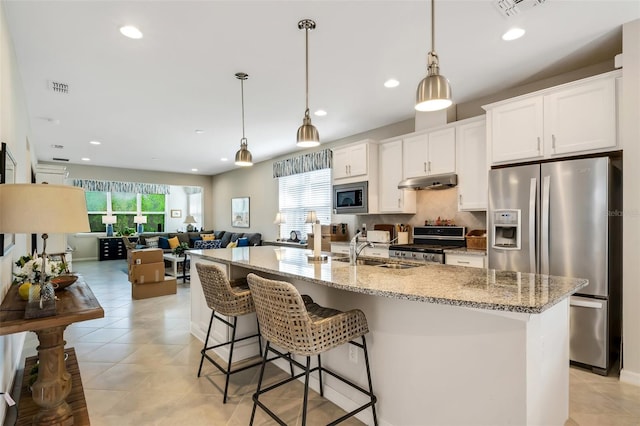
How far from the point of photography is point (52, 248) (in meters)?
5.63

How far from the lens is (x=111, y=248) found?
10.5m

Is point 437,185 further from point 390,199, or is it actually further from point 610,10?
point 610,10

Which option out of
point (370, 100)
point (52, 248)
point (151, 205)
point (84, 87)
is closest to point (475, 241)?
point (370, 100)

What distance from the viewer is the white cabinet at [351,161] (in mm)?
5012

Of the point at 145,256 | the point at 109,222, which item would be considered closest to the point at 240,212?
the point at 145,256

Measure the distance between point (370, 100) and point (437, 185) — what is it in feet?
4.32

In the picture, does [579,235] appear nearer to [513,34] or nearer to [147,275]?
[513,34]

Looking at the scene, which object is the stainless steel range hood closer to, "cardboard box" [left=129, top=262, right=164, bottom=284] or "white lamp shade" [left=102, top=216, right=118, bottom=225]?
"cardboard box" [left=129, top=262, right=164, bottom=284]

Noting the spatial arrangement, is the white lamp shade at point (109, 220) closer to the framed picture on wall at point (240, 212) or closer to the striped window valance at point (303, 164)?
the framed picture on wall at point (240, 212)

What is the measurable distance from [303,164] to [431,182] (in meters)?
3.05

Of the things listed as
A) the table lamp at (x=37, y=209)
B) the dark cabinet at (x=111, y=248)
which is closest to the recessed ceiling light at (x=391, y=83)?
the table lamp at (x=37, y=209)

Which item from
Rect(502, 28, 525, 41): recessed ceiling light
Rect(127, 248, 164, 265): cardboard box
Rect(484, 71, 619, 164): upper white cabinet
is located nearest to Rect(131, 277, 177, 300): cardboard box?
Rect(127, 248, 164, 265): cardboard box

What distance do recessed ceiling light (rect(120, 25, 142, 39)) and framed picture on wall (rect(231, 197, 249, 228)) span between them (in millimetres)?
6295

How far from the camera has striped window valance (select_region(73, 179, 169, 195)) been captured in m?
10.0
